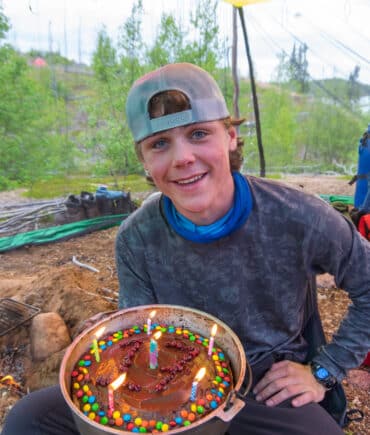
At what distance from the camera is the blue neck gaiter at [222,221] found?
4.91ft

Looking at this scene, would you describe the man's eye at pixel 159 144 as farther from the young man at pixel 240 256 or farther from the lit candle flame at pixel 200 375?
the lit candle flame at pixel 200 375

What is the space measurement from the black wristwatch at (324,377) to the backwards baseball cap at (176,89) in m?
1.12

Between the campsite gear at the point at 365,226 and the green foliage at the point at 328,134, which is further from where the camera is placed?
the green foliage at the point at 328,134

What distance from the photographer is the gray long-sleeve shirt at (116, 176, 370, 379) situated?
57.4 inches

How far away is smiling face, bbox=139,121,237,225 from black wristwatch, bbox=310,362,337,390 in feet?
2.62

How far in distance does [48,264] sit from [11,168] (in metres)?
2.34

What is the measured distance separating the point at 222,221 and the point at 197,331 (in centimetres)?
47

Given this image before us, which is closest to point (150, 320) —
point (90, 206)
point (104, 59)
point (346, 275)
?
point (346, 275)

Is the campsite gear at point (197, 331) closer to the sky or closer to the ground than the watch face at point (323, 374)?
closer to the sky

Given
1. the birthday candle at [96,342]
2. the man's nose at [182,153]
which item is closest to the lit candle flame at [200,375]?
the birthday candle at [96,342]

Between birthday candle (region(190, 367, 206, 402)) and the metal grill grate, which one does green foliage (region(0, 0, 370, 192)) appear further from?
birthday candle (region(190, 367, 206, 402))

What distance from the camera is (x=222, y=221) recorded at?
5.06ft

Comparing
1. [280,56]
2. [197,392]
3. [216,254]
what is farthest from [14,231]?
[280,56]

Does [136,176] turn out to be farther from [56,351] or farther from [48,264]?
[56,351]
